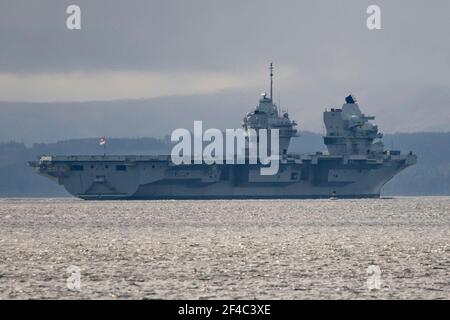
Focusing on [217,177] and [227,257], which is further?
[217,177]

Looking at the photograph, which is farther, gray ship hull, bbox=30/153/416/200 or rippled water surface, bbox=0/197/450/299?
gray ship hull, bbox=30/153/416/200

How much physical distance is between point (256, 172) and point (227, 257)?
3067 inches

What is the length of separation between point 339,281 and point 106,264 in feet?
33.3

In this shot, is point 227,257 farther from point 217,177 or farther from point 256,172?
point 256,172

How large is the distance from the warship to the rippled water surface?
3566cm

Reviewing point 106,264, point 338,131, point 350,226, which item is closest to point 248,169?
point 338,131

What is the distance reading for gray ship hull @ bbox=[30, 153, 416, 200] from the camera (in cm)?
12400

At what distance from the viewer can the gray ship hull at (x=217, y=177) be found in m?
124

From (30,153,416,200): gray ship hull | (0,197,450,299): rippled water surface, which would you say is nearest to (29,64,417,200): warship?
(30,153,416,200): gray ship hull

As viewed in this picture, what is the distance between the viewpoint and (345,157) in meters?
127

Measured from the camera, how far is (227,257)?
5031 cm

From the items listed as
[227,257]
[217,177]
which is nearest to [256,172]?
[217,177]

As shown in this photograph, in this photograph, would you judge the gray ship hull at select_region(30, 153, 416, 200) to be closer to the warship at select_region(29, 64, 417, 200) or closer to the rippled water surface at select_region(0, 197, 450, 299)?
the warship at select_region(29, 64, 417, 200)
